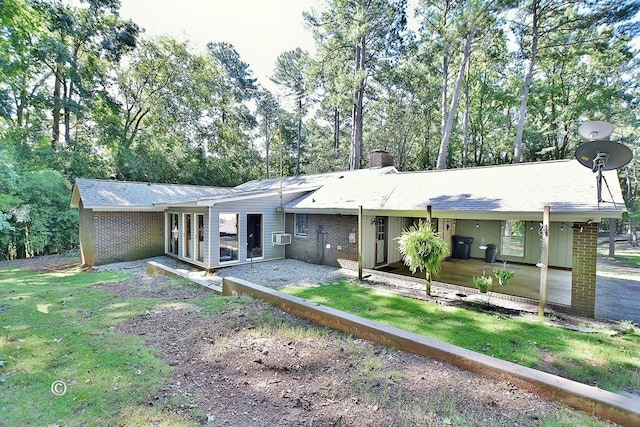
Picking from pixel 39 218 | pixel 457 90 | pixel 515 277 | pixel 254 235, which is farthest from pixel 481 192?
pixel 39 218

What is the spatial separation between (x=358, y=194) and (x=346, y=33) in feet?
41.7

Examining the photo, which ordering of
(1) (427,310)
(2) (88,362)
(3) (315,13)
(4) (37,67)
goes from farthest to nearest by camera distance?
(3) (315,13)
(4) (37,67)
(1) (427,310)
(2) (88,362)

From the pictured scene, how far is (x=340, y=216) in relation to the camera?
11.0m

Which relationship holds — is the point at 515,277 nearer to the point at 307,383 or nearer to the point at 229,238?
the point at 307,383

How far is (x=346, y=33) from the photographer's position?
18328mm

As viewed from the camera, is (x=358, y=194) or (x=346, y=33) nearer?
(x=358, y=194)

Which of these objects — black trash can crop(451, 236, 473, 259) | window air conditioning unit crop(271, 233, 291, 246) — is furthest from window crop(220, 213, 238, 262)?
black trash can crop(451, 236, 473, 259)

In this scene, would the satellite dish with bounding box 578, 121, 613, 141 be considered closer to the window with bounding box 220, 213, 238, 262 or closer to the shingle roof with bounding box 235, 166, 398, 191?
the shingle roof with bounding box 235, 166, 398, 191

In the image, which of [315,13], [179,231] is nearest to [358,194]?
[179,231]

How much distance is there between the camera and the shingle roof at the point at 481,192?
6688 millimetres

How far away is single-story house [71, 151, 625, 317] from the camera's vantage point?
8.12 metres

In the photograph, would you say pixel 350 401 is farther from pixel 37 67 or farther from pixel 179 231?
pixel 37 67

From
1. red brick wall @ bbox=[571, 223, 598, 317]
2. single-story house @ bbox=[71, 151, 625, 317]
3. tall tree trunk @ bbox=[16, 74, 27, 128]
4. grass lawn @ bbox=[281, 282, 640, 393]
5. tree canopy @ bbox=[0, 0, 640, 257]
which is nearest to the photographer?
grass lawn @ bbox=[281, 282, 640, 393]

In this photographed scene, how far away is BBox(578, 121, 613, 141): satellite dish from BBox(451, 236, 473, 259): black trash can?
24.1 ft
